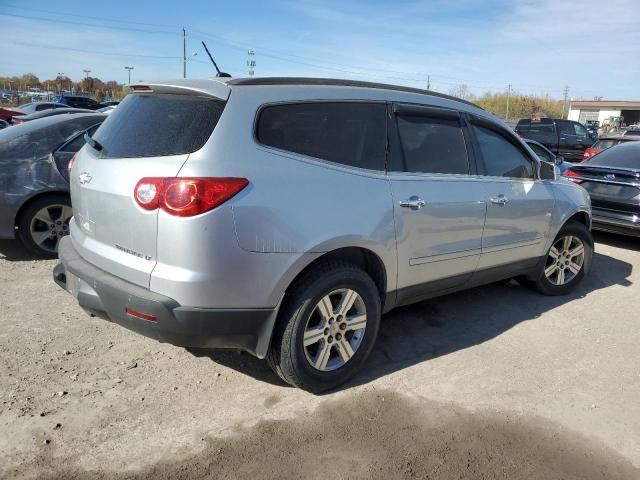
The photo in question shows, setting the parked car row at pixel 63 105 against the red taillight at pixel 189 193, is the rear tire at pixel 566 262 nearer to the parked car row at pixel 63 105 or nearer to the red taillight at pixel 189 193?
the red taillight at pixel 189 193

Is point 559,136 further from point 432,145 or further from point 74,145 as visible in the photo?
point 74,145

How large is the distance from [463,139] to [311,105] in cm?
152

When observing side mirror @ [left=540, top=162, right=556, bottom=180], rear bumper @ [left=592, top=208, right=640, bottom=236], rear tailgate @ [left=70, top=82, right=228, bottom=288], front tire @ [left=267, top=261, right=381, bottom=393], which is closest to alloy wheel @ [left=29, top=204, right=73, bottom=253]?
rear tailgate @ [left=70, top=82, right=228, bottom=288]

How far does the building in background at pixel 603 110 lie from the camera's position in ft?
203

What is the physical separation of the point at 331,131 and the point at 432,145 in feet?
3.18

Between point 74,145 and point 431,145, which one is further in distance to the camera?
point 74,145

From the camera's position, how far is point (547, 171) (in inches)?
189

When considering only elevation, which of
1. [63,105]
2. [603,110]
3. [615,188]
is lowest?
[615,188]

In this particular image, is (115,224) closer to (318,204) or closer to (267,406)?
(318,204)

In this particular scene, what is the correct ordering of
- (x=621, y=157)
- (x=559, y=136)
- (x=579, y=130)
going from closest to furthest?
(x=621, y=157), (x=559, y=136), (x=579, y=130)

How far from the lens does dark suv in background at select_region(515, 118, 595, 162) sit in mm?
16547

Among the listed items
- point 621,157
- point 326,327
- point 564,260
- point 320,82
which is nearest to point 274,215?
point 326,327

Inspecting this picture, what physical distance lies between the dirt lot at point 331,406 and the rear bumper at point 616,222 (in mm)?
3037

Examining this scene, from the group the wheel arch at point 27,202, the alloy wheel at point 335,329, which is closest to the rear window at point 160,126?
the alloy wheel at point 335,329
